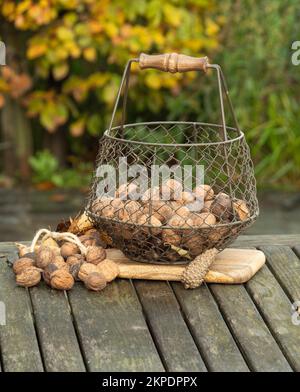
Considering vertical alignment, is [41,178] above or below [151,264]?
below

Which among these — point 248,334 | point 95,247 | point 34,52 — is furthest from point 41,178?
point 248,334

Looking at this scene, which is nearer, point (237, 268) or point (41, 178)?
point (237, 268)

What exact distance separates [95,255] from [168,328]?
0.33 m

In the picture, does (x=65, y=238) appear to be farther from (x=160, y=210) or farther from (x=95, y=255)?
(x=160, y=210)

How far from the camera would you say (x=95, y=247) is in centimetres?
219

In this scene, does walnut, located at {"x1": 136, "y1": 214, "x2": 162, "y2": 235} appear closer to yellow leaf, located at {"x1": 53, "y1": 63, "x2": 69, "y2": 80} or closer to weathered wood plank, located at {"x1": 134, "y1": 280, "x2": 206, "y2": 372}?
weathered wood plank, located at {"x1": 134, "y1": 280, "x2": 206, "y2": 372}

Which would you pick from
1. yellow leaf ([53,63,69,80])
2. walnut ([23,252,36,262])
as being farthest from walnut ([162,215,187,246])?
yellow leaf ([53,63,69,80])

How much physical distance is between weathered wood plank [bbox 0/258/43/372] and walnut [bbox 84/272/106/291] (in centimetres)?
14

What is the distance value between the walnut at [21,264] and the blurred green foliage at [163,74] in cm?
228

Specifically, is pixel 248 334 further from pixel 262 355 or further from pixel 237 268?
pixel 237 268

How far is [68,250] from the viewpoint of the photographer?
2205 millimetres

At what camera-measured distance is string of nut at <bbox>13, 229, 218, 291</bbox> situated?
2.08 m

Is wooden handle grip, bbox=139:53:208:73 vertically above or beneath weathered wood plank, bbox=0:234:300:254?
above
